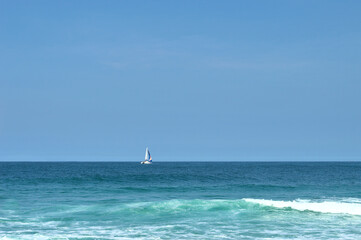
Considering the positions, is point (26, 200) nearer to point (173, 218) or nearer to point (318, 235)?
point (173, 218)

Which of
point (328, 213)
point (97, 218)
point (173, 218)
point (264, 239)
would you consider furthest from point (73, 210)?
point (328, 213)

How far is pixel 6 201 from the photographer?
108ft

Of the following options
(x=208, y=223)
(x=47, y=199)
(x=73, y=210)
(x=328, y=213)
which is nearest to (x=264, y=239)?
(x=208, y=223)

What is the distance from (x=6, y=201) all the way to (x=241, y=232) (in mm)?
19664

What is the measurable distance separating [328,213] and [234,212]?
551 cm

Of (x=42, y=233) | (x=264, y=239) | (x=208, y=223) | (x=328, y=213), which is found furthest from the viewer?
(x=328, y=213)

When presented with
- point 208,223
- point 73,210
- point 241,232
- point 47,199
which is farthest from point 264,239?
point 47,199

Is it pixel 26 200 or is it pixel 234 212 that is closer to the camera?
pixel 234 212

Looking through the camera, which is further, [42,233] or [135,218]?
[135,218]

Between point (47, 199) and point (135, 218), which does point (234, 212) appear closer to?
point (135, 218)

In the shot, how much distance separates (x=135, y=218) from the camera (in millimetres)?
24844

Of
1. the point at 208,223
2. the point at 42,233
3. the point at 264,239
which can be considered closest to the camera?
the point at 264,239

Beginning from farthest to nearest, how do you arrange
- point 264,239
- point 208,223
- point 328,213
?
point 328,213
point 208,223
point 264,239

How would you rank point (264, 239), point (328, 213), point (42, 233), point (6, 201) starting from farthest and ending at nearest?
point (6, 201) → point (328, 213) → point (42, 233) → point (264, 239)
